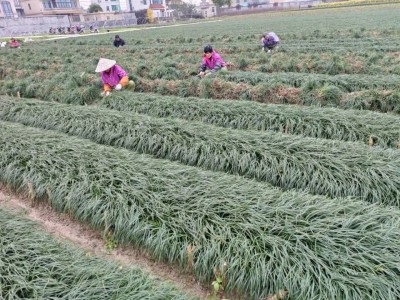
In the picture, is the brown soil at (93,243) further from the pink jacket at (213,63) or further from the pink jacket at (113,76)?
the pink jacket at (213,63)

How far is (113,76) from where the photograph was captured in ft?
25.4

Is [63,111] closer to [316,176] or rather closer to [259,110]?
[259,110]

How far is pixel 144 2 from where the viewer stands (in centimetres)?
9350

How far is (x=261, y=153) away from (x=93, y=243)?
2467 mm

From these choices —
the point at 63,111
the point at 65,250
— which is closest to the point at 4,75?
the point at 63,111

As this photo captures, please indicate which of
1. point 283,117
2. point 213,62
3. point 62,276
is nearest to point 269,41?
point 213,62

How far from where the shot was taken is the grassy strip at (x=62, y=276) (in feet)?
7.80

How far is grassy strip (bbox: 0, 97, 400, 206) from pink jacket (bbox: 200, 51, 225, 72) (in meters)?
3.62

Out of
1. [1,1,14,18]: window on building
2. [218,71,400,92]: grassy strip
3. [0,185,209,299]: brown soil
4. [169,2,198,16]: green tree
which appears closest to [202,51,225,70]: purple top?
[218,71,400,92]: grassy strip

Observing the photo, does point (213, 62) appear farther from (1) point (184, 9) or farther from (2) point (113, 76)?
(1) point (184, 9)

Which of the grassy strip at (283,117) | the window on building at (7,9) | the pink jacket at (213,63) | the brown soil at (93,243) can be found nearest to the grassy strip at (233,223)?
the brown soil at (93,243)

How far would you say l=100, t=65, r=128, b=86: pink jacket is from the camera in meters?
7.69

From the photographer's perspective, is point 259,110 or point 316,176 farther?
point 259,110

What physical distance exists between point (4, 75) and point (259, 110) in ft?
36.0
